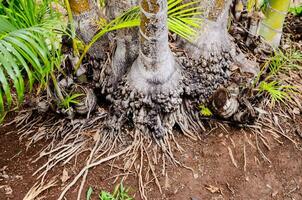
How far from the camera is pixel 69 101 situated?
75.9 inches

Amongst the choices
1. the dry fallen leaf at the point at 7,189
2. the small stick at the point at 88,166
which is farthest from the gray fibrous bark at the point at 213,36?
the dry fallen leaf at the point at 7,189

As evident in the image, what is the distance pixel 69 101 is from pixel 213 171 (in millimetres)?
802

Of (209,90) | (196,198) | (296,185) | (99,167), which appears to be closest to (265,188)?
(296,185)

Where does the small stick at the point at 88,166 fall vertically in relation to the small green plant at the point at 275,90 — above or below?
below

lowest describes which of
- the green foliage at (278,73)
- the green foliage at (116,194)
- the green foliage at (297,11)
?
the green foliage at (116,194)

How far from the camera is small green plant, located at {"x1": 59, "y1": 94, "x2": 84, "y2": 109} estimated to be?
6.24 feet

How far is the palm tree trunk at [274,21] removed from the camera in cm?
222

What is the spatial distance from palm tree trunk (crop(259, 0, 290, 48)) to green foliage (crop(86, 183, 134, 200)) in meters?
1.31

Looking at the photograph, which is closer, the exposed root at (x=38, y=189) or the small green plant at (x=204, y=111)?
the exposed root at (x=38, y=189)

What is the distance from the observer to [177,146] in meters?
1.96

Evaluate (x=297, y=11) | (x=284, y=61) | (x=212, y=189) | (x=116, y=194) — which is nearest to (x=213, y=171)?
(x=212, y=189)

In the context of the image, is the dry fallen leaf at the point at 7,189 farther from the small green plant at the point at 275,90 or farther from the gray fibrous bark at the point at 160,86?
the small green plant at the point at 275,90

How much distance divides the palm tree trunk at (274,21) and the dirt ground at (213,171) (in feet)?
2.21

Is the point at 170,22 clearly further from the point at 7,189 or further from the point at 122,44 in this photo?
the point at 7,189
